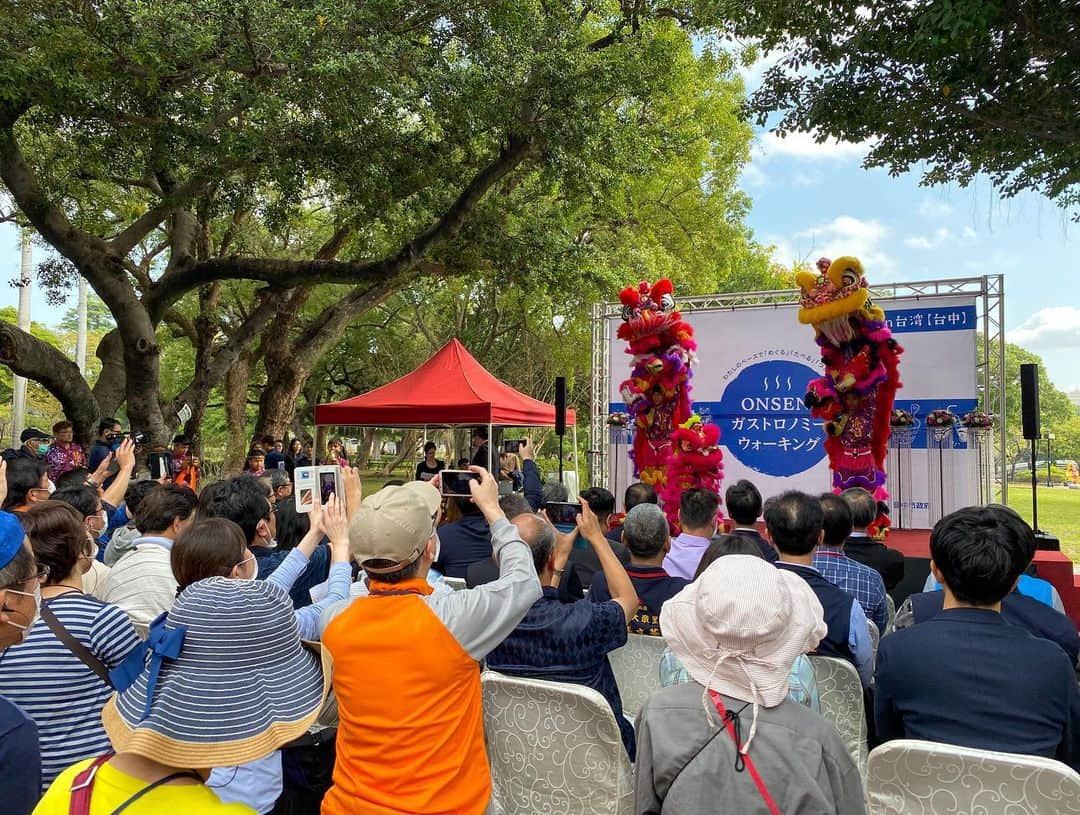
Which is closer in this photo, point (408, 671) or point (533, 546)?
point (408, 671)

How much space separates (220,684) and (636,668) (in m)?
1.50

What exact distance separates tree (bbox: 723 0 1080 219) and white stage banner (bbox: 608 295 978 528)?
146 centimetres

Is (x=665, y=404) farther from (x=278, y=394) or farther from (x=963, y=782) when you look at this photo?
(x=278, y=394)

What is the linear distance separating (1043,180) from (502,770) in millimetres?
7470

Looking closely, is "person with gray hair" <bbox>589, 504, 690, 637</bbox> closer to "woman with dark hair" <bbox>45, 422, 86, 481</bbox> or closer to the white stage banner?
the white stage banner

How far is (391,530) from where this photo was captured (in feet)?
5.67

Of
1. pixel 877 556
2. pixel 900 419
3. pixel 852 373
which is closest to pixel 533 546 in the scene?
pixel 877 556

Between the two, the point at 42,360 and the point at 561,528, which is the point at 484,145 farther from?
the point at 561,528

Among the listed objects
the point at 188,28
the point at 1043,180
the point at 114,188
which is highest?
the point at 114,188

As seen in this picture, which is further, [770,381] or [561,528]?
[770,381]

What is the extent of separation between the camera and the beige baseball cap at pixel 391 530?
5.67 ft

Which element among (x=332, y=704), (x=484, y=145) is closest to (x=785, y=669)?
(x=332, y=704)

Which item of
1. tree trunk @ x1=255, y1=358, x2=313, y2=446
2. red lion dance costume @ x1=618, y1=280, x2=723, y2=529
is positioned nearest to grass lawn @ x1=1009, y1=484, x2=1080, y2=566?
red lion dance costume @ x1=618, y1=280, x2=723, y2=529

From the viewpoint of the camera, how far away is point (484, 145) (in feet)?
32.4
